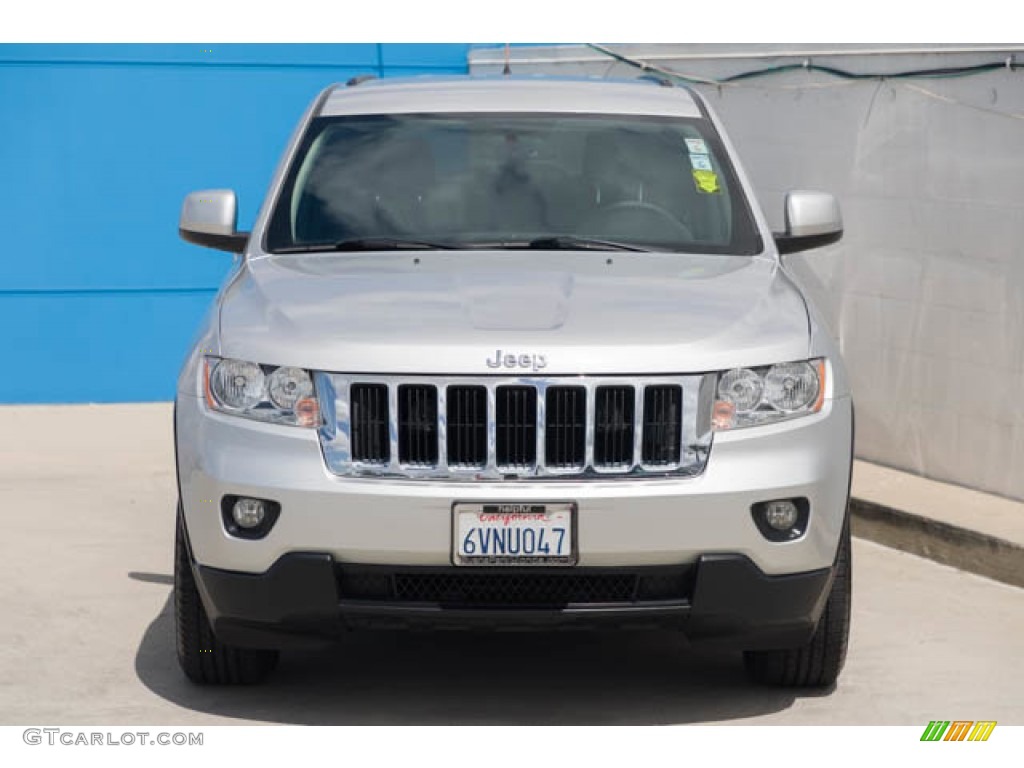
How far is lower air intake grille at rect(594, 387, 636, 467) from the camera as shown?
18.1 ft

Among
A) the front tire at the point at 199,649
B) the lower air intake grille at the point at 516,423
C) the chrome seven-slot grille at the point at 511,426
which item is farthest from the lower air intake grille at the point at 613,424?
the front tire at the point at 199,649

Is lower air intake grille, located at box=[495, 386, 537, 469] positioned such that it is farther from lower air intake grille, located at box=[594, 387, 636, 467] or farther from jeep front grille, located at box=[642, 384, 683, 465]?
jeep front grille, located at box=[642, 384, 683, 465]

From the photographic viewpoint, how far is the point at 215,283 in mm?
13000

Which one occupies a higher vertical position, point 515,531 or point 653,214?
point 653,214

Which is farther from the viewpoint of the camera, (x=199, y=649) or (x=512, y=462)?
(x=199, y=649)

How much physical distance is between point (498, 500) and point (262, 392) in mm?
737

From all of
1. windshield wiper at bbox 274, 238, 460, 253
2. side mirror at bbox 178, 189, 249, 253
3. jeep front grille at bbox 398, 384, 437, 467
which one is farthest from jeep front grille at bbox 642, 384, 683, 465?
side mirror at bbox 178, 189, 249, 253

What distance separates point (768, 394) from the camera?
5.64m

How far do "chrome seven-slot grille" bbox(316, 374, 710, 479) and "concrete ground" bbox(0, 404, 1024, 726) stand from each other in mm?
874

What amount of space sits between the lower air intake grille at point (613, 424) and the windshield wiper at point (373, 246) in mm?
1222

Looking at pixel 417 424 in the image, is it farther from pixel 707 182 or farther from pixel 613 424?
pixel 707 182

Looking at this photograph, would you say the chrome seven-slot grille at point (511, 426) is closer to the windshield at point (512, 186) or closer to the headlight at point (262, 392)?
the headlight at point (262, 392)

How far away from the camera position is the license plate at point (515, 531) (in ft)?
17.9

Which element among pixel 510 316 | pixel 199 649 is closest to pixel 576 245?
pixel 510 316
